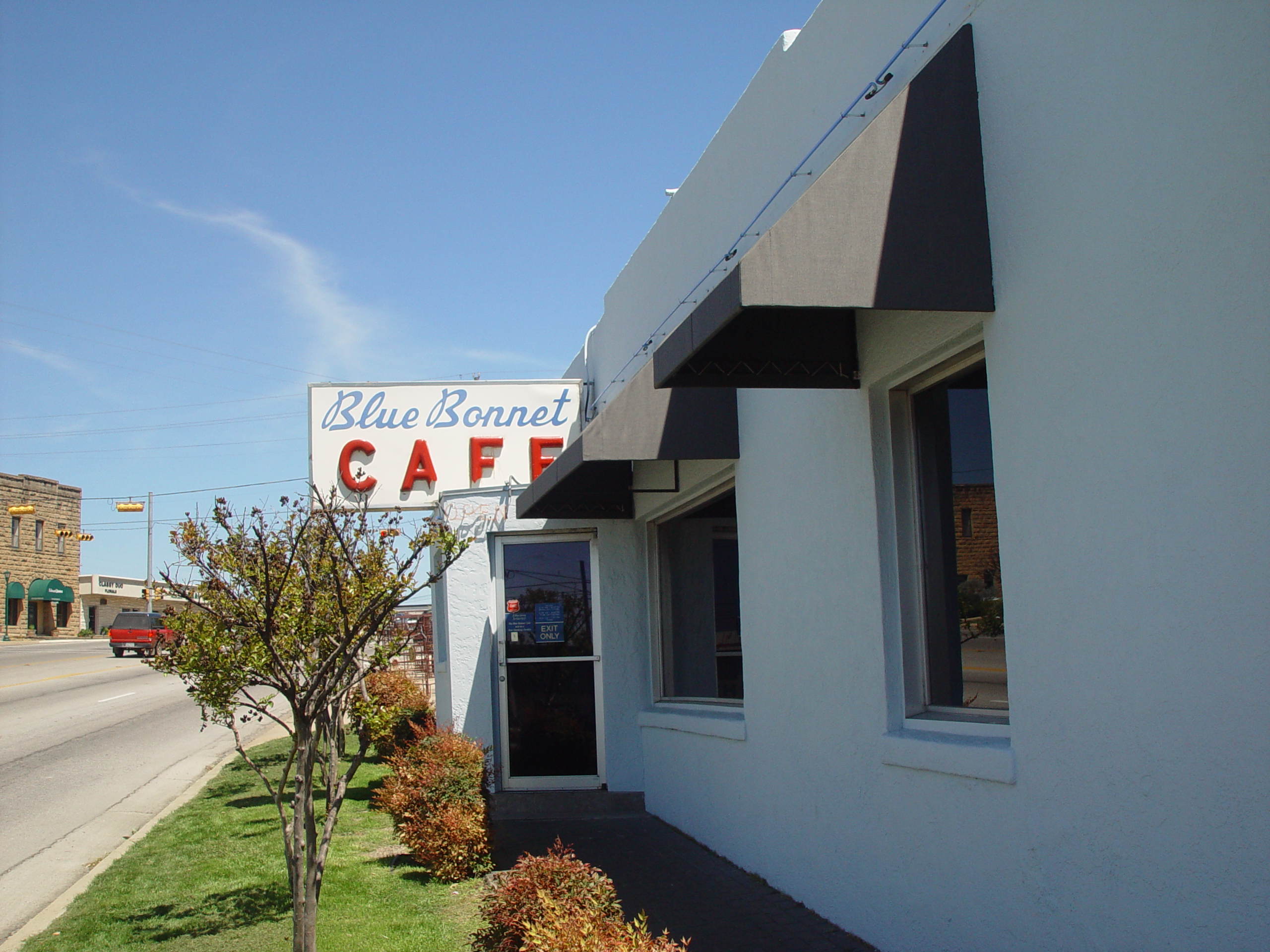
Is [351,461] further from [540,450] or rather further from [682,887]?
[682,887]

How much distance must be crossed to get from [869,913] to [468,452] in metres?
7.74

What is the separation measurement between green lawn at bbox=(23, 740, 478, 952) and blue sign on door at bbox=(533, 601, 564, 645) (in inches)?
86.5

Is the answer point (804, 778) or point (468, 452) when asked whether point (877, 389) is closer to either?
point (804, 778)

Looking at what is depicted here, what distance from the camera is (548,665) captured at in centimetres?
1062

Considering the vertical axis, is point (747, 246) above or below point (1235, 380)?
above

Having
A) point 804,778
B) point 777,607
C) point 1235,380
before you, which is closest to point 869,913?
point 804,778

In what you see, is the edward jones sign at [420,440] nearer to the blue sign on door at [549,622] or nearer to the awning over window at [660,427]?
the blue sign on door at [549,622]

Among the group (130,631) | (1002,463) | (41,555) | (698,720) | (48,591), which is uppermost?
(41,555)

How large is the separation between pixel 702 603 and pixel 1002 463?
5.20 metres

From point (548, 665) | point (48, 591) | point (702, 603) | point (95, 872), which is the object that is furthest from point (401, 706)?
point (48, 591)

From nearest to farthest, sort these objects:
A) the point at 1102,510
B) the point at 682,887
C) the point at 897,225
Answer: the point at 1102,510, the point at 897,225, the point at 682,887

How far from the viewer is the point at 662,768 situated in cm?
944

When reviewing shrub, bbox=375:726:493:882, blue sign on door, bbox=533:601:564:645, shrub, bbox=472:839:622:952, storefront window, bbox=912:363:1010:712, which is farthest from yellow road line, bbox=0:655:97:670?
storefront window, bbox=912:363:1010:712

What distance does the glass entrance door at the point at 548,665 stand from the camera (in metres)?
10.4
